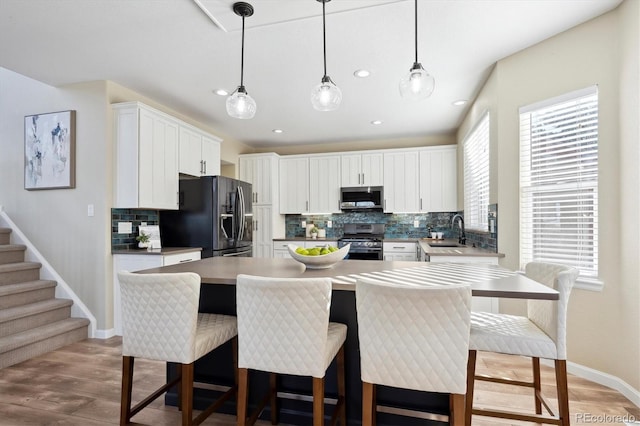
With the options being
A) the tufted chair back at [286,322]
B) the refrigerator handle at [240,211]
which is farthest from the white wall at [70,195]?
the tufted chair back at [286,322]

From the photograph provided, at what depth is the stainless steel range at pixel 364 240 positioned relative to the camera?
5.20m

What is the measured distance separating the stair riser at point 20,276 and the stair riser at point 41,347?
0.84 meters

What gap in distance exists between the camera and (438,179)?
5.38 m

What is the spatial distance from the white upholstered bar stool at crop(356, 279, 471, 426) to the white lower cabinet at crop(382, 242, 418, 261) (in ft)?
12.9

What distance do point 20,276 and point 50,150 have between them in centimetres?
136

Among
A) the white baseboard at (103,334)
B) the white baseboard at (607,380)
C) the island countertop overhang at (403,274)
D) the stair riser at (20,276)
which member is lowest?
the white baseboard at (103,334)

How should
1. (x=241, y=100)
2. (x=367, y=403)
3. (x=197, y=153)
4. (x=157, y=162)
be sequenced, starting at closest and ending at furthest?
1. (x=367, y=403)
2. (x=241, y=100)
3. (x=157, y=162)
4. (x=197, y=153)

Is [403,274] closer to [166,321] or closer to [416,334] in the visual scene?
[416,334]

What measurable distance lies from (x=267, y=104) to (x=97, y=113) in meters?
1.80

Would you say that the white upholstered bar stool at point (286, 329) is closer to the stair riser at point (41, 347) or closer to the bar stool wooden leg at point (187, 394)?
the bar stool wooden leg at point (187, 394)

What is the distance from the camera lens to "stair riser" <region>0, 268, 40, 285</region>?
10.9ft

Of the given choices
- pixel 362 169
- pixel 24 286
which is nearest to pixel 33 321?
pixel 24 286

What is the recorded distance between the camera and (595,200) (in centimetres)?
243

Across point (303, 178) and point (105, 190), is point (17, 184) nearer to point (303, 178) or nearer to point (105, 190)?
point (105, 190)
